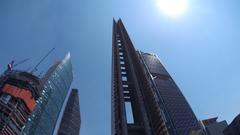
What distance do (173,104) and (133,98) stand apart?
385 ft

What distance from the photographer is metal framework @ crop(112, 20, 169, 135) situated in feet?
152

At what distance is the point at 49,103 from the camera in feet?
517

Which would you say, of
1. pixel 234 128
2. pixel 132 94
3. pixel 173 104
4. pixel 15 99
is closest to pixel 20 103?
pixel 15 99

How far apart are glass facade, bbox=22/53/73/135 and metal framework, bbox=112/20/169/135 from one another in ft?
246

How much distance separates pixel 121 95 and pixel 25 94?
53422mm

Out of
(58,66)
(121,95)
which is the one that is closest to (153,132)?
(121,95)

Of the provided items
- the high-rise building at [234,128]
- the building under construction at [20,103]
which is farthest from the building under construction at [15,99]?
the high-rise building at [234,128]

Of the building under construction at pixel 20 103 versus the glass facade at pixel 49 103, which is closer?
the building under construction at pixel 20 103

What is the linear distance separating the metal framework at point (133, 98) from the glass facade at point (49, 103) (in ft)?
246

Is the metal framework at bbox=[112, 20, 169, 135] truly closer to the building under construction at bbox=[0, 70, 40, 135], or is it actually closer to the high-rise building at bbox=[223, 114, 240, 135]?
the high-rise building at bbox=[223, 114, 240, 135]

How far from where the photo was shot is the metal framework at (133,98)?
1829 inches

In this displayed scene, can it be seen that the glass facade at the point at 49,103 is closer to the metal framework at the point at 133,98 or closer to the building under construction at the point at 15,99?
the building under construction at the point at 15,99

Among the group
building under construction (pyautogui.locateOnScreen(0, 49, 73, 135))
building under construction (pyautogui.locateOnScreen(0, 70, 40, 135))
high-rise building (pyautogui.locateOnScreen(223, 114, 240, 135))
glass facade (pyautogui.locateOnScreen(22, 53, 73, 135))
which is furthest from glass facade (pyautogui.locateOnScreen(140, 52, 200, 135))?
high-rise building (pyautogui.locateOnScreen(223, 114, 240, 135))

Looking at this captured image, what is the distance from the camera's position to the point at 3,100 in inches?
3258
